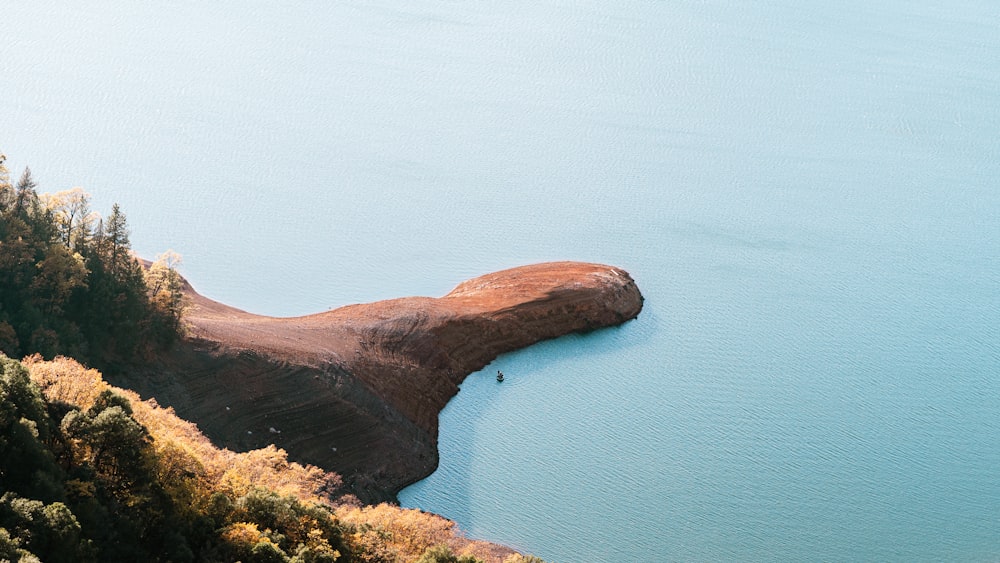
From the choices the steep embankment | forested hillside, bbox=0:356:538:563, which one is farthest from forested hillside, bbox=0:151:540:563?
the steep embankment

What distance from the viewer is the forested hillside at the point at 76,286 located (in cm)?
5322

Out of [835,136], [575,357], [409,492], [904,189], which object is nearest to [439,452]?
[409,492]

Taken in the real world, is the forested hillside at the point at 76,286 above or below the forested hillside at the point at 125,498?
above

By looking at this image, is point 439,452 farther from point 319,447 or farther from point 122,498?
Result: point 122,498

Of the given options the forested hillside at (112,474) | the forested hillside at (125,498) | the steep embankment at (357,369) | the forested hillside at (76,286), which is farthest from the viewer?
the steep embankment at (357,369)

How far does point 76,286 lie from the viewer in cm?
5512

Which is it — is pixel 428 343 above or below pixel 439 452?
above

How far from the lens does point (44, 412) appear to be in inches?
1468

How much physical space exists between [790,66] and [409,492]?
10377 cm

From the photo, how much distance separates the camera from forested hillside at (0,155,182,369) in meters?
53.2

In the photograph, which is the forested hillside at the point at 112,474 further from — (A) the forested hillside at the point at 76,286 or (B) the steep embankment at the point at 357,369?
(B) the steep embankment at the point at 357,369

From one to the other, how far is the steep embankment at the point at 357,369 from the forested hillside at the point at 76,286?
6.63 feet

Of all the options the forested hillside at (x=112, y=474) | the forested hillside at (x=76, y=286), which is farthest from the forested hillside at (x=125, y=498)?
the forested hillside at (x=76, y=286)

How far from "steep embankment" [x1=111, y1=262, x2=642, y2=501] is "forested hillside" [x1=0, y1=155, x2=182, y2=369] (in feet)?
6.63
